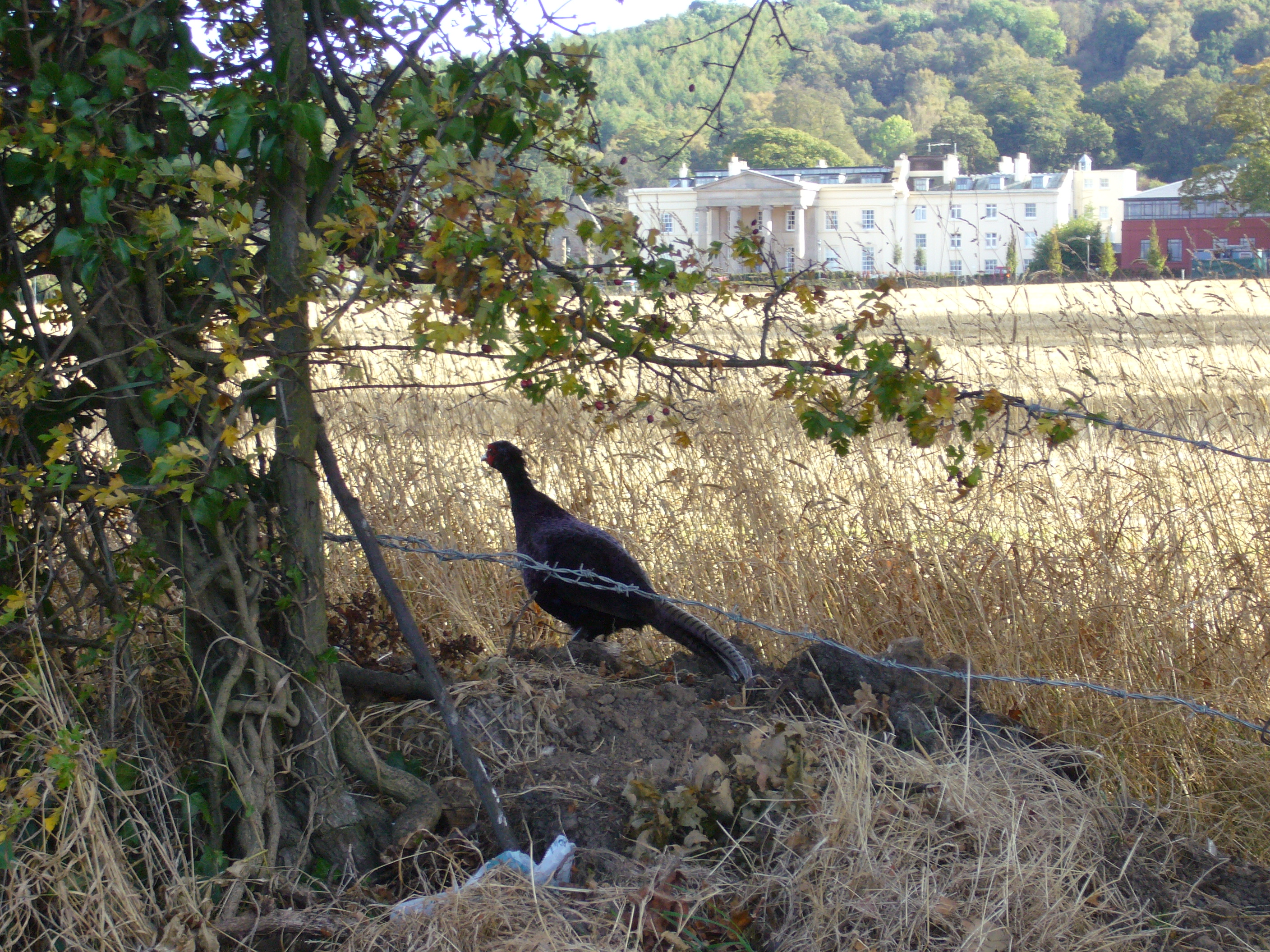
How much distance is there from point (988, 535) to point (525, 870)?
8.72 ft

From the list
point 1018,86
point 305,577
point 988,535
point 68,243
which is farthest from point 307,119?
point 1018,86

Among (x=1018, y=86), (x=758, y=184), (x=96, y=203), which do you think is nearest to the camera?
(x=96, y=203)

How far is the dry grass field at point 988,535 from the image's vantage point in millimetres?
3352

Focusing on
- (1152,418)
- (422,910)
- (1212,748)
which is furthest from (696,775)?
(1152,418)

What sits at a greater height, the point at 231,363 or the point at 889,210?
the point at 889,210

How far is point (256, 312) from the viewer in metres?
1.86

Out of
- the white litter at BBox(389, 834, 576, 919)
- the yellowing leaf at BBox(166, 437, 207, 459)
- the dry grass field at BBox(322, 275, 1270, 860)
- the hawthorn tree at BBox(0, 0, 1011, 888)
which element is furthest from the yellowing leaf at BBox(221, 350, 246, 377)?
the white litter at BBox(389, 834, 576, 919)

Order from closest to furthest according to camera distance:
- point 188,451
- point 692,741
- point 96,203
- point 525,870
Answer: point 188,451, point 96,203, point 525,870, point 692,741

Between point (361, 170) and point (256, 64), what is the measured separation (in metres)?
0.59

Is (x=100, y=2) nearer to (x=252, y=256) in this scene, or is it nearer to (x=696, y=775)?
(x=252, y=256)

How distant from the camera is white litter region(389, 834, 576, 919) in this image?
2145 mm

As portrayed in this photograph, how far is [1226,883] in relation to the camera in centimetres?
246

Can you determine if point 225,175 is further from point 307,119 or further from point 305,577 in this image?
point 305,577

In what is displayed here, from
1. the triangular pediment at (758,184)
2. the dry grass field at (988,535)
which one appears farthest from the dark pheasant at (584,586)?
the triangular pediment at (758,184)
